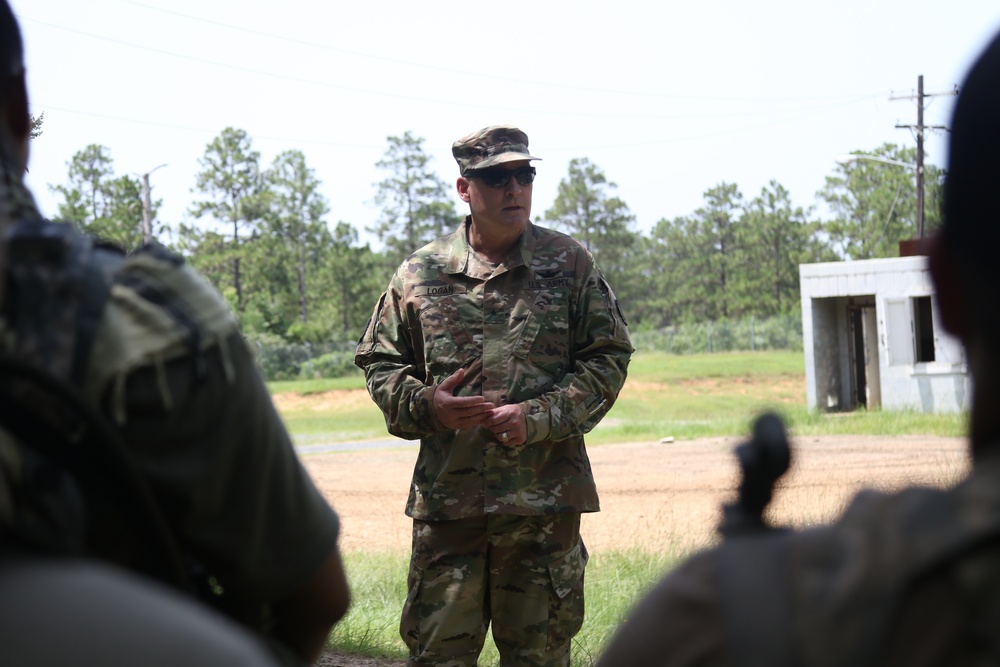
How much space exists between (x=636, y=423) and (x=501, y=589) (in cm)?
2075

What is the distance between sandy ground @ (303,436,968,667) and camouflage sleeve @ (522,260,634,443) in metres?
2.28

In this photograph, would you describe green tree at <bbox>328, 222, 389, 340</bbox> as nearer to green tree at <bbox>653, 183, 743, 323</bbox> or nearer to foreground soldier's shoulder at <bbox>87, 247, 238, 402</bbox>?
green tree at <bbox>653, 183, 743, 323</bbox>

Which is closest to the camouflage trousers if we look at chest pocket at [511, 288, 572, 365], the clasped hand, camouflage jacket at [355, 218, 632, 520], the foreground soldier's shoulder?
camouflage jacket at [355, 218, 632, 520]

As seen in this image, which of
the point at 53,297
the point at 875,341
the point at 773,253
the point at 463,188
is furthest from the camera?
the point at 773,253

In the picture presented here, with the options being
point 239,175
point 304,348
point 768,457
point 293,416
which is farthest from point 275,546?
point 239,175

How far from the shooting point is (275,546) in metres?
1.44

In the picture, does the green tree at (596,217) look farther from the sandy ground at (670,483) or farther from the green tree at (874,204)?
the sandy ground at (670,483)

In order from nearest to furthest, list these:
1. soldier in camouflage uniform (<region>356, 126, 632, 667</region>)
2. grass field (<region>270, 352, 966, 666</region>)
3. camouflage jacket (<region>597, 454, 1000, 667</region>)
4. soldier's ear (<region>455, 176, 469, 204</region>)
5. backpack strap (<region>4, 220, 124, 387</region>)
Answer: camouflage jacket (<region>597, 454, 1000, 667</region>) → backpack strap (<region>4, 220, 124, 387</region>) → soldier in camouflage uniform (<region>356, 126, 632, 667</region>) → soldier's ear (<region>455, 176, 469, 204</region>) → grass field (<region>270, 352, 966, 666</region>)

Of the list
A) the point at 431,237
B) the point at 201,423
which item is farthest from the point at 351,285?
the point at 201,423

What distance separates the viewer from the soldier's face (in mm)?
4293

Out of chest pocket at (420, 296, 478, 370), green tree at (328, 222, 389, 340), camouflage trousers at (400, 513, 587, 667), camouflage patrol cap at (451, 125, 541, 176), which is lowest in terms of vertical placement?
camouflage trousers at (400, 513, 587, 667)

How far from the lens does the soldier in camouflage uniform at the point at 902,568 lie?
93cm

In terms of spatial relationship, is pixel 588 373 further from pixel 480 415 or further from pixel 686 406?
pixel 686 406

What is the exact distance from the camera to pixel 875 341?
23438 millimetres
